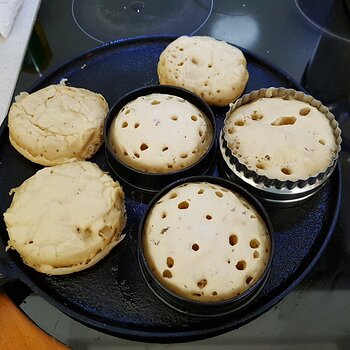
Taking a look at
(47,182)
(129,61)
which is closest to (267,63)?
(129,61)

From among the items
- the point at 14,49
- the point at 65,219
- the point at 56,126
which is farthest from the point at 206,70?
the point at 14,49

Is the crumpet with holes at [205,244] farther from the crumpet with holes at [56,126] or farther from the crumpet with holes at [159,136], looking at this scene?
the crumpet with holes at [56,126]

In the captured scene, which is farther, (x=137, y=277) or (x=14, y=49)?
(x=14, y=49)

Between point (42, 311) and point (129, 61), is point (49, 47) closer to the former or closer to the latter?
point (129, 61)

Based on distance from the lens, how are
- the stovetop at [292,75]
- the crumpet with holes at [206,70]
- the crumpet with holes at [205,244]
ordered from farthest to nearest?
the crumpet with holes at [206,70], the stovetop at [292,75], the crumpet with holes at [205,244]

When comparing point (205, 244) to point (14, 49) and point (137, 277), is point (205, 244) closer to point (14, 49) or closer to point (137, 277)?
point (137, 277)

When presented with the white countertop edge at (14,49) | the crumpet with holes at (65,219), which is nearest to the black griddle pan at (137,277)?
the crumpet with holes at (65,219)
